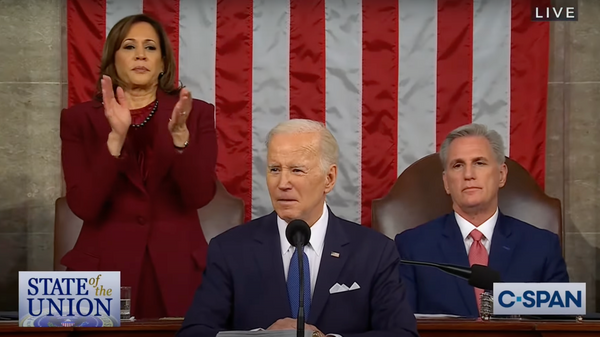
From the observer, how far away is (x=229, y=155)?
4.92 m

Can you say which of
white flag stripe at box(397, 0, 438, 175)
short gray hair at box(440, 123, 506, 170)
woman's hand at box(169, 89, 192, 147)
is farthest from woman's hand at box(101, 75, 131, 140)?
white flag stripe at box(397, 0, 438, 175)

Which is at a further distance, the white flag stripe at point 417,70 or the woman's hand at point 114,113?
the white flag stripe at point 417,70

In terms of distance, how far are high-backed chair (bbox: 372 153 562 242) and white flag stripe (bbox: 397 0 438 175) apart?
42 cm

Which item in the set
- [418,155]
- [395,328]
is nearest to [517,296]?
[395,328]

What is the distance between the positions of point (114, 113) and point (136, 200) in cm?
37

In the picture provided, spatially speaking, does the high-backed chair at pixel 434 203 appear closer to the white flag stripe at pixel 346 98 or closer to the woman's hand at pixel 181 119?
the white flag stripe at pixel 346 98

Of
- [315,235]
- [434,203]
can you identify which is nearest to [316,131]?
[315,235]

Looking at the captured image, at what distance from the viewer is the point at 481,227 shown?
384cm

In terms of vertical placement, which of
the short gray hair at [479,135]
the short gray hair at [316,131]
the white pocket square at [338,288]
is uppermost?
the short gray hair at [479,135]

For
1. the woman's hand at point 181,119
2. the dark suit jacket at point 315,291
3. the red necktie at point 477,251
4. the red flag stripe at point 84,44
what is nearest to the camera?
the dark suit jacket at point 315,291

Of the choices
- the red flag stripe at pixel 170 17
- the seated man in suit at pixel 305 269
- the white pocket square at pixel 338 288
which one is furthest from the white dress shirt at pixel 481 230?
the red flag stripe at pixel 170 17

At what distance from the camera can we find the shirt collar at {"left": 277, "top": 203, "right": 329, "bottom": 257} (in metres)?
3.00

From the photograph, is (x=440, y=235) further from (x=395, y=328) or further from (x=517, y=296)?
(x=395, y=328)

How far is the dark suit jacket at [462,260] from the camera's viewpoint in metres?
3.71
